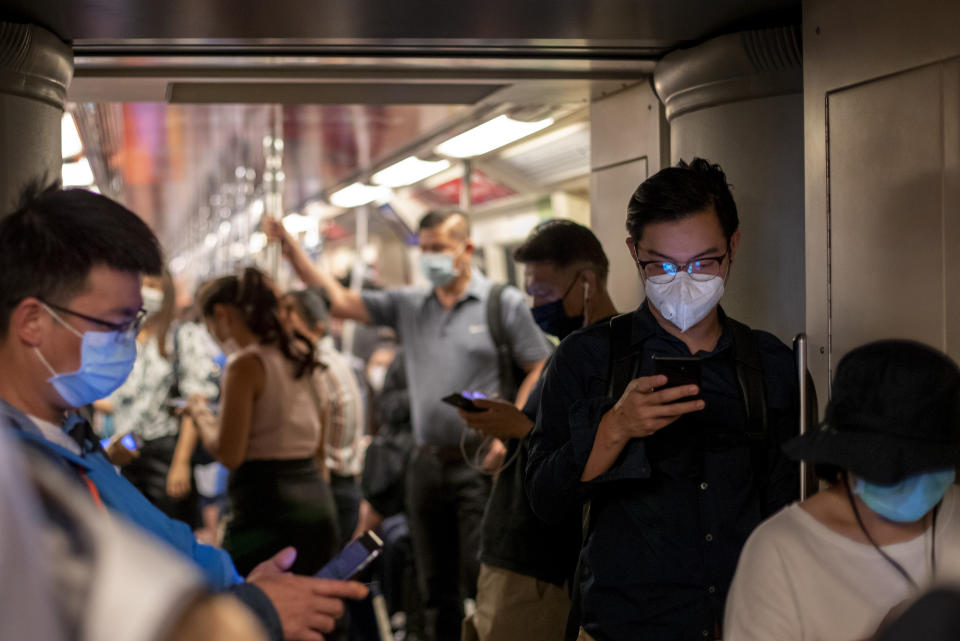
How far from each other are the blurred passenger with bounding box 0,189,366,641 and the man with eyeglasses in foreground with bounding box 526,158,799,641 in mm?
744

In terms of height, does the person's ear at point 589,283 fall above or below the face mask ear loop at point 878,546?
above

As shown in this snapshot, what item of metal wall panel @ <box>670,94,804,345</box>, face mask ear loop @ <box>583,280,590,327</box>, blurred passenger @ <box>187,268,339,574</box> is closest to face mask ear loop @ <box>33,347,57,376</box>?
face mask ear loop @ <box>583,280,590,327</box>

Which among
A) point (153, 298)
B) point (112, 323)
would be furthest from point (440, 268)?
point (112, 323)

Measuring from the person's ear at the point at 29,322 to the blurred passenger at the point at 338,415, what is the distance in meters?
3.34

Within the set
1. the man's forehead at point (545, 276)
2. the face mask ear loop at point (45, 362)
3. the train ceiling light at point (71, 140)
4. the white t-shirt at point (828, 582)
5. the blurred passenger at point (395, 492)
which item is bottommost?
the blurred passenger at point (395, 492)

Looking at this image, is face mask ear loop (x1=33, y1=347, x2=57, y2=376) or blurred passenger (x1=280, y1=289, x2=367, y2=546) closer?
face mask ear loop (x1=33, y1=347, x2=57, y2=376)

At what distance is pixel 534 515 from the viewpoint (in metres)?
3.44

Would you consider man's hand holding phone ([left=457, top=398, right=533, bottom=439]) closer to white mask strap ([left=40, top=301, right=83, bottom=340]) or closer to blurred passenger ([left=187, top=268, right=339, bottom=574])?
blurred passenger ([left=187, top=268, right=339, bottom=574])

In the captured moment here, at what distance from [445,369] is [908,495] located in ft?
12.1

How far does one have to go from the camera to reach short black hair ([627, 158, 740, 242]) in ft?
8.18

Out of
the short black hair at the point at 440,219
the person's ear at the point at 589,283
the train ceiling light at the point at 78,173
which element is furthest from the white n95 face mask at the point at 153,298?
the person's ear at the point at 589,283

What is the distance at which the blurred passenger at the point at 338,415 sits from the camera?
18.3 ft

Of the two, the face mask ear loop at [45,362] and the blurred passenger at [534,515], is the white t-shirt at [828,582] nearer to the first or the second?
the face mask ear loop at [45,362]

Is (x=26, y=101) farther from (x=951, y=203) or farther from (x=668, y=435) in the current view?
(x=951, y=203)
